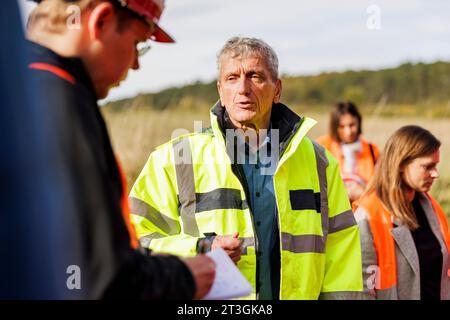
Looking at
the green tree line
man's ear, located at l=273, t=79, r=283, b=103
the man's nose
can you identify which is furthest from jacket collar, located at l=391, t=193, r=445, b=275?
the green tree line

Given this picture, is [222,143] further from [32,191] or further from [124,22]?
[32,191]

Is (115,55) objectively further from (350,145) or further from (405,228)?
(350,145)

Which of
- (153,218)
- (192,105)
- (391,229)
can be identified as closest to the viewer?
(153,218)

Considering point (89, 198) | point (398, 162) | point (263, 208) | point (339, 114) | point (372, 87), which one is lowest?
point (263, 208)

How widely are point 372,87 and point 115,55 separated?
2067cm

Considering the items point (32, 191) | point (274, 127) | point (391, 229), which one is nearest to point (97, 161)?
point (32, 191)

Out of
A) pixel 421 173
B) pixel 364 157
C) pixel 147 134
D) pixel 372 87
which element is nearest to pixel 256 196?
pixel 421 173

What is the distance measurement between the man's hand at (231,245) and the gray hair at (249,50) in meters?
1.01

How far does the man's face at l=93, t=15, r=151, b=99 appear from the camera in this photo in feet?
7.51

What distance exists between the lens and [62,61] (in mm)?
2182

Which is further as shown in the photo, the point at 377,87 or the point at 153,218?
the point at 377,87

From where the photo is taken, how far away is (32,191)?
71.2 inches

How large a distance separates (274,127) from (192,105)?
361 inches
